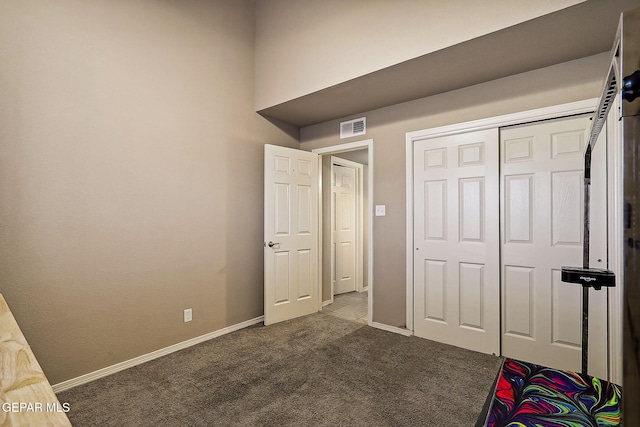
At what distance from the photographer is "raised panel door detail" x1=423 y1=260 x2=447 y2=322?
10.00ft

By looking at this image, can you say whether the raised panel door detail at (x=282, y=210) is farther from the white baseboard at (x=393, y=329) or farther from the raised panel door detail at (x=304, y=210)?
the white baseboard at (x=393, y=329)

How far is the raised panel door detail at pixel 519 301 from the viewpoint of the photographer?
2.62 meters

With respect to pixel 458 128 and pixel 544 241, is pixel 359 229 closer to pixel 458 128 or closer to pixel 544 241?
pixel 458 128

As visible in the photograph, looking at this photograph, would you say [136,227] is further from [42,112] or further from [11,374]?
[11,374]

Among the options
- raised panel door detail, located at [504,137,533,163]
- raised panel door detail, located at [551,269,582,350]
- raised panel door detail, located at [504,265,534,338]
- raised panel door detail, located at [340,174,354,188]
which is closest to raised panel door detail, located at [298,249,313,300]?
raised panel door detail, located at [340,174,354,188]

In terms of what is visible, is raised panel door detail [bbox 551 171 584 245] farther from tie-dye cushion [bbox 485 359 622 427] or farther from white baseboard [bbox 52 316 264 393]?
white baseboard [bbox 52 316 264 393]

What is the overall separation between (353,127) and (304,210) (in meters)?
1.12

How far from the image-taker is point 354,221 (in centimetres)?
526

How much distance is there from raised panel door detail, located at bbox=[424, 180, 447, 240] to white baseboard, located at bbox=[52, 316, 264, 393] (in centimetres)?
217

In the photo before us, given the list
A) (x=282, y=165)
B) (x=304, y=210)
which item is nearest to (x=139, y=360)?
(x=304, y=210)

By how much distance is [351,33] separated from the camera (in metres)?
2.78

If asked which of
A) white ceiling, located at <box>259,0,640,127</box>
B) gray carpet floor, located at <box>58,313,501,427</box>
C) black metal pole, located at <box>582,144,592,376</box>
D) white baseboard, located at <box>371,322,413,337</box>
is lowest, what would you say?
gray carpet floor, located at <box>58,313,501,427</box>

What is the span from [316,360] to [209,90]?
8.80ft

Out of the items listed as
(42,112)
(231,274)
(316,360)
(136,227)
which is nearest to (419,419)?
(316,360)
